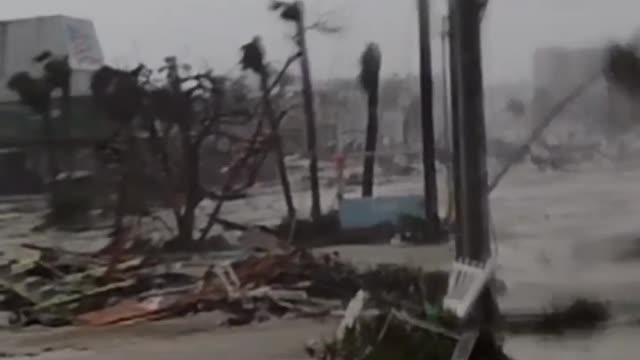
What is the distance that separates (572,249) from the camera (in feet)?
8.34

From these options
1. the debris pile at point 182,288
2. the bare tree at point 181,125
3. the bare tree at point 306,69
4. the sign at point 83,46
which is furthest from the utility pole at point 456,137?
the sign at point 83,46

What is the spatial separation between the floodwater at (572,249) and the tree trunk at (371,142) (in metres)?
0.29

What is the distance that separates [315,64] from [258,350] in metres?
0.67

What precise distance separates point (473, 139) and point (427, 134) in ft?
0.36

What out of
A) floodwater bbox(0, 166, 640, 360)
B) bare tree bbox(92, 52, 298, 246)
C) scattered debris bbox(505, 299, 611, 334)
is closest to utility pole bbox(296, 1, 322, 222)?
bare tree bbox(92, 52, 298, 246)

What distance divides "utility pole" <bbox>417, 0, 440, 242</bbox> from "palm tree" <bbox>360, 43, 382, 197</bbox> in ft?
0.34

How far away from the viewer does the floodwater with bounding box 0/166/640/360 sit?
2500 millimetres

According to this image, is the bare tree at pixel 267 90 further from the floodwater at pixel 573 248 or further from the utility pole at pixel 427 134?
the floodwater at pixel 573 248

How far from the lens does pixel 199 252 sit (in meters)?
2.71

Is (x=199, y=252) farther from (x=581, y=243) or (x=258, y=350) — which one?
(x=581, y=243)

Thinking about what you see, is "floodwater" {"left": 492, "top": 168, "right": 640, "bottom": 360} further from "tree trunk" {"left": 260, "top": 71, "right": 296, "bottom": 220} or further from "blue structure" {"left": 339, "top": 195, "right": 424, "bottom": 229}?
"tree trunk" {"left": 260, "top": 71, "right": 296, "bottom": 220}

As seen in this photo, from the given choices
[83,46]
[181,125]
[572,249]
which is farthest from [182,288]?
[572,249]

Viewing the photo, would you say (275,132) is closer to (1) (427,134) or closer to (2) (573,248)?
(1) (427,134)

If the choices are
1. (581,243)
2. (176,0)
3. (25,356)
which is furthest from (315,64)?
(25,356)
